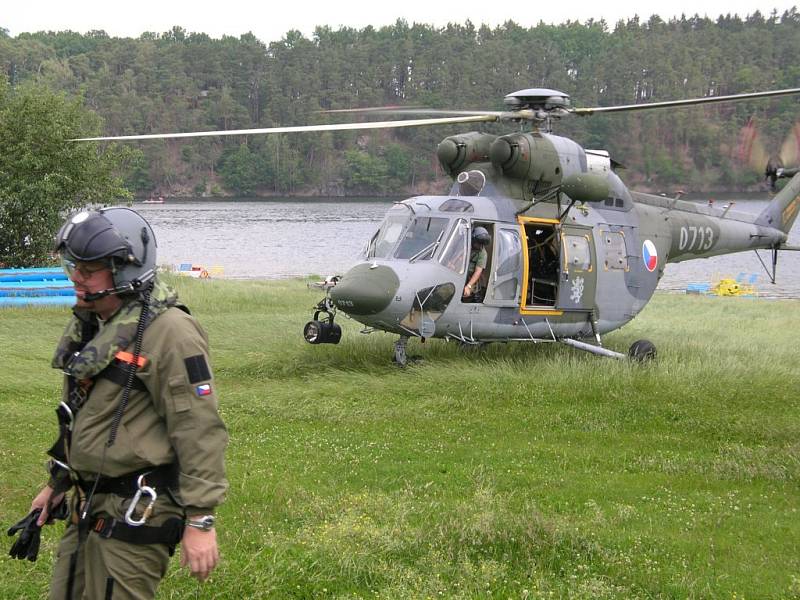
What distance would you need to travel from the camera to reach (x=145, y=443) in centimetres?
354

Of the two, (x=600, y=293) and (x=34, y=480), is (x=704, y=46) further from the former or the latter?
(x=34, y=480)

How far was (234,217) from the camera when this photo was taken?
75375mm

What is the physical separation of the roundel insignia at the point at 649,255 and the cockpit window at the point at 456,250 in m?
3.61

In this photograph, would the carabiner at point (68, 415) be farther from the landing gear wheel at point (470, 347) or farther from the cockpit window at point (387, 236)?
the landing gear wheel at point (470, 347)

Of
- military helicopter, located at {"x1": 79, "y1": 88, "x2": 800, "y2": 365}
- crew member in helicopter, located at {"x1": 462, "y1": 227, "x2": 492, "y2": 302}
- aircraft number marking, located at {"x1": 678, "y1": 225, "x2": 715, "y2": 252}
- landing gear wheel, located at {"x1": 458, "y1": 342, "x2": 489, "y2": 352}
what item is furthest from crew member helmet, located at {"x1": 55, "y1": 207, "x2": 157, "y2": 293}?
aircraft number marking, located at {"x1": 678, "y1": 225, "x2": 715, "y2": 252}

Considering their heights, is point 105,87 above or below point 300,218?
above

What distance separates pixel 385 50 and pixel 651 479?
9186cm

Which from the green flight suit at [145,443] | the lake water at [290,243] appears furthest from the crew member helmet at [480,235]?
the lake water at [290,243]

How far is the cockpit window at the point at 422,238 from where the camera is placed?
11727mm

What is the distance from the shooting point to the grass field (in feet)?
17.9

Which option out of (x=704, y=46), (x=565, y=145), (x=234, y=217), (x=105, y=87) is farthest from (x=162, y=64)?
(x=565, y=145)

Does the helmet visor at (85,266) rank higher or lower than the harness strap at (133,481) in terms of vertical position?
higher

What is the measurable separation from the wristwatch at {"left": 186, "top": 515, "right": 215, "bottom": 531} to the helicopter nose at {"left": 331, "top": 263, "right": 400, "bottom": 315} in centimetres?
764

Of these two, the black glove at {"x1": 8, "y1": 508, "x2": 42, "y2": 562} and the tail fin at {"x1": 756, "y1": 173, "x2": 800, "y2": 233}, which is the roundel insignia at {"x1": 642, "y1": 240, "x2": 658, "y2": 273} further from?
the black glove at {"x1": 8, "y1": 508, "x2": 42, "y2": 562}
